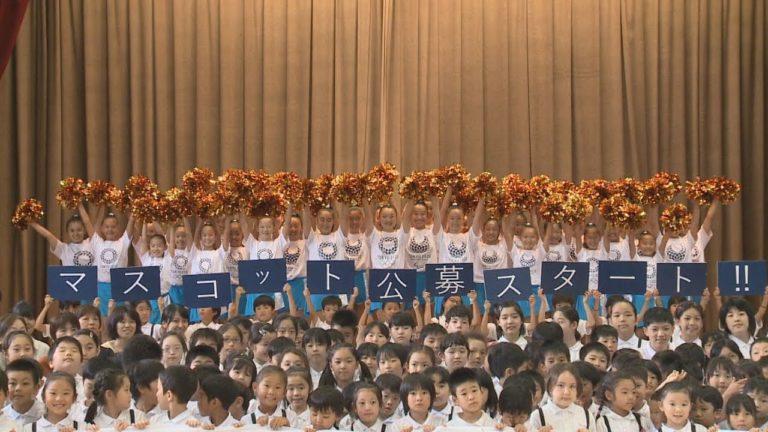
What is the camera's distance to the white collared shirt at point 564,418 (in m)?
6.16

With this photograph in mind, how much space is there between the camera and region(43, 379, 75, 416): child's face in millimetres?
6027

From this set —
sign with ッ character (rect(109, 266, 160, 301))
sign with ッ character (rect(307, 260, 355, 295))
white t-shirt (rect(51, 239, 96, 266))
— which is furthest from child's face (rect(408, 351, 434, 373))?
white t-shirt (rect(51, 239, 96, 266))

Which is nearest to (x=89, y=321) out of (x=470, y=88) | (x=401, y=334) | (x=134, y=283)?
(x=134, y=283)

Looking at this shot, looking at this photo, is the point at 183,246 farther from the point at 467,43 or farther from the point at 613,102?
the point at 613,102

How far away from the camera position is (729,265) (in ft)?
31.4

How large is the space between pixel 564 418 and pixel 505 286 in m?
3.00

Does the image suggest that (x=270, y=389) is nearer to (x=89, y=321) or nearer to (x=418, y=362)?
(x=418, y=362)

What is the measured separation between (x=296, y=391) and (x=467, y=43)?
8310mm

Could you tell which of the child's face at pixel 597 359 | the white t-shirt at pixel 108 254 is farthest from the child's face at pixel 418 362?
the white t-shirt at pixel 108 254

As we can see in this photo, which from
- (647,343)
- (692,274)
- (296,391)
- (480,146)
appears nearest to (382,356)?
(296,391)

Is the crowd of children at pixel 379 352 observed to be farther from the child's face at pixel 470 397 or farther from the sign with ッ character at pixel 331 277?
the sign with ッ character at pixel 331 277

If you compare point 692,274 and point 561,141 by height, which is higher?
point 561,141

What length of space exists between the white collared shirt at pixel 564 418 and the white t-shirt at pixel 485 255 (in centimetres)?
449

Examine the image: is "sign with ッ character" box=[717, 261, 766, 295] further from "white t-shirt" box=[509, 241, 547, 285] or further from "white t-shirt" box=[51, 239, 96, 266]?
"white t-shirt" box=[51, 239, 96, 266]
